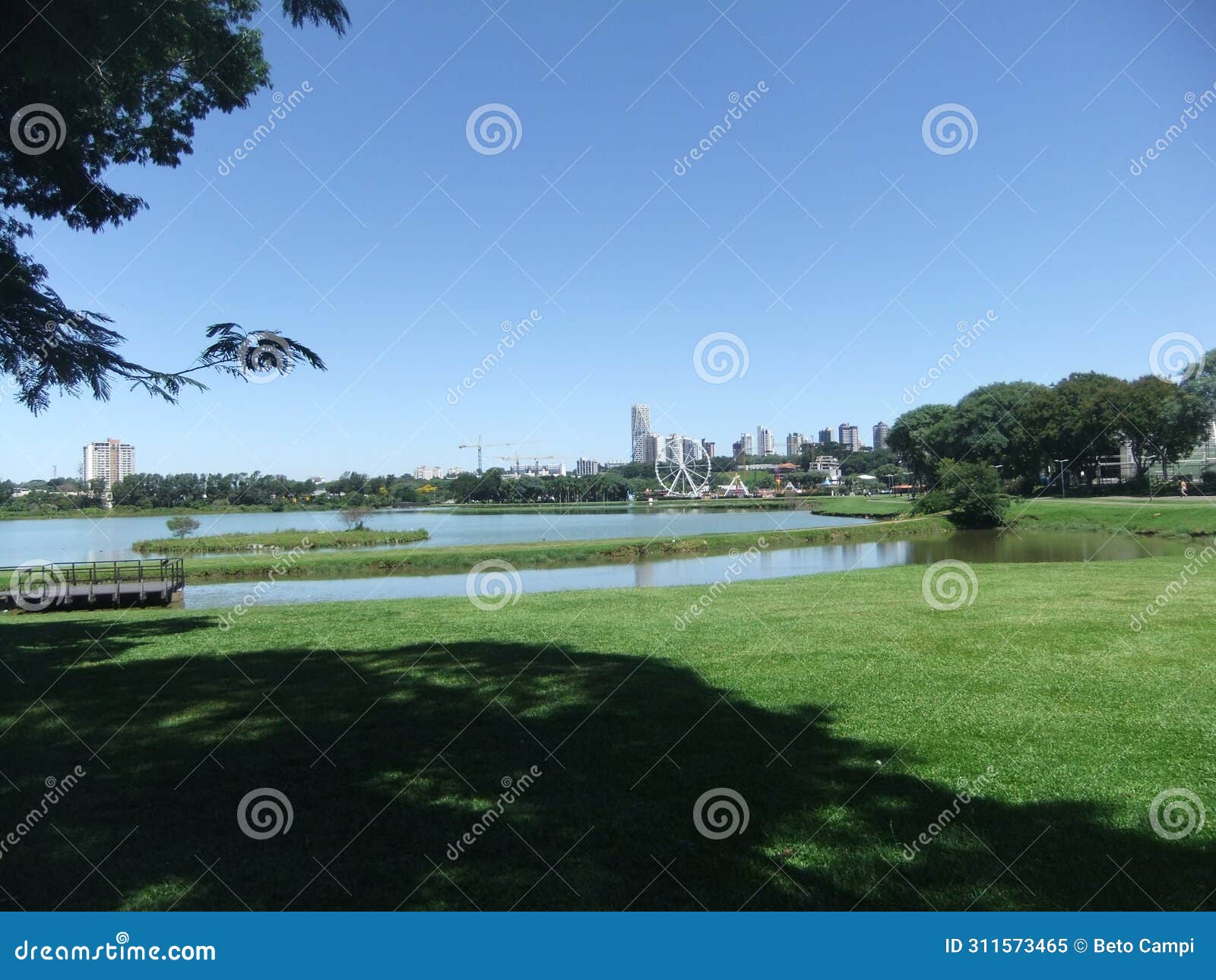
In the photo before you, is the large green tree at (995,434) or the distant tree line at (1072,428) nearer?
the distant tree line at (1072,428)

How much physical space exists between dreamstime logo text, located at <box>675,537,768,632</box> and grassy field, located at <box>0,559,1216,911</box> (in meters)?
1.80

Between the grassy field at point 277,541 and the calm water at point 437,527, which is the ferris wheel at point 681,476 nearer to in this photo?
the calm water at point 437,527

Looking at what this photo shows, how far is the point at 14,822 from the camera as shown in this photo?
4.23 meters

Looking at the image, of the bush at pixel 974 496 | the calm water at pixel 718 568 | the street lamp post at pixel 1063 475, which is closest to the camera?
the calm water at pixel 718 568

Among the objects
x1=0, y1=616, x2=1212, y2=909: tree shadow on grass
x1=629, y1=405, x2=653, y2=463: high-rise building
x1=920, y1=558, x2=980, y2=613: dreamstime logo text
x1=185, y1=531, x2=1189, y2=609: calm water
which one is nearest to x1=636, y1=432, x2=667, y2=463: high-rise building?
x1=629, y1=405, x2=653, y2=463: high-rise building

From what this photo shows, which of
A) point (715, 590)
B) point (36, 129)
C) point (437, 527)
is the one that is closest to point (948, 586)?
point (715, 590)

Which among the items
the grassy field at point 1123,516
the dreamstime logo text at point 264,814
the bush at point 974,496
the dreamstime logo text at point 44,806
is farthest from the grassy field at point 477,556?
the dreamstime logo text at point 264,814

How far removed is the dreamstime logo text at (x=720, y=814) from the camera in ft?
13.6

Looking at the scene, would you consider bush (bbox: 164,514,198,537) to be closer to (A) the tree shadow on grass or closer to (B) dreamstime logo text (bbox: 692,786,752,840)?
(A) the tree shadow on grass

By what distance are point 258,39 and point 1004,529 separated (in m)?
45.2

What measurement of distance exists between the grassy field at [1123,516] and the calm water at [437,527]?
11.7 m

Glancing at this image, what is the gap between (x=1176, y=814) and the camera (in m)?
4.28

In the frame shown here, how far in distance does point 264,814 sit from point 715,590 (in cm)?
1235

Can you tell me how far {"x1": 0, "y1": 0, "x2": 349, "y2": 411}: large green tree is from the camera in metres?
7.37
